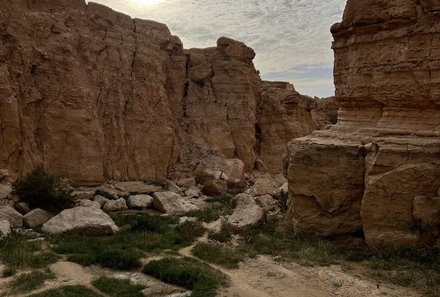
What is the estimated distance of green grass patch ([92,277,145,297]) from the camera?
28.6ft

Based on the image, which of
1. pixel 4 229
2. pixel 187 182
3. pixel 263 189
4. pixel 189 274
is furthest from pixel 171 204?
pixel 189 274

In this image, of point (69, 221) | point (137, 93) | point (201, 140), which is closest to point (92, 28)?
point (137, 93)

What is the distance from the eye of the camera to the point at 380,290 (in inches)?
355

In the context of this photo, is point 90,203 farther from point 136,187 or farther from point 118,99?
point 118,99

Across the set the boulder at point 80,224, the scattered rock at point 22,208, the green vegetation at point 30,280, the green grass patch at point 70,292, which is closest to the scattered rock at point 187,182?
the scattered rock at point 22,208

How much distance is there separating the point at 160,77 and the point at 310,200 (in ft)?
58.1

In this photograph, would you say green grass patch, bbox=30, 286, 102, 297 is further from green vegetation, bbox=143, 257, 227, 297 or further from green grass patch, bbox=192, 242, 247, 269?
green grass patch, bbox=192, 242, 247, 269

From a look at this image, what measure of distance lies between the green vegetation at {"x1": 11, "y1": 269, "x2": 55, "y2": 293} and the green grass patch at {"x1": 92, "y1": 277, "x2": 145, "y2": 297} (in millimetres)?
1078

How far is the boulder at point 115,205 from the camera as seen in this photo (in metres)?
18.8

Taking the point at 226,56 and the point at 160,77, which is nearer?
the point at 160,77

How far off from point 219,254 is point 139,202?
9.25 meters

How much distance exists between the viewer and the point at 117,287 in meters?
9.05

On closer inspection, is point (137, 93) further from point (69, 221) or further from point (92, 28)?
point (69, 221)

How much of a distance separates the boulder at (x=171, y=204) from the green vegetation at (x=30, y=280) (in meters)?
9.37
